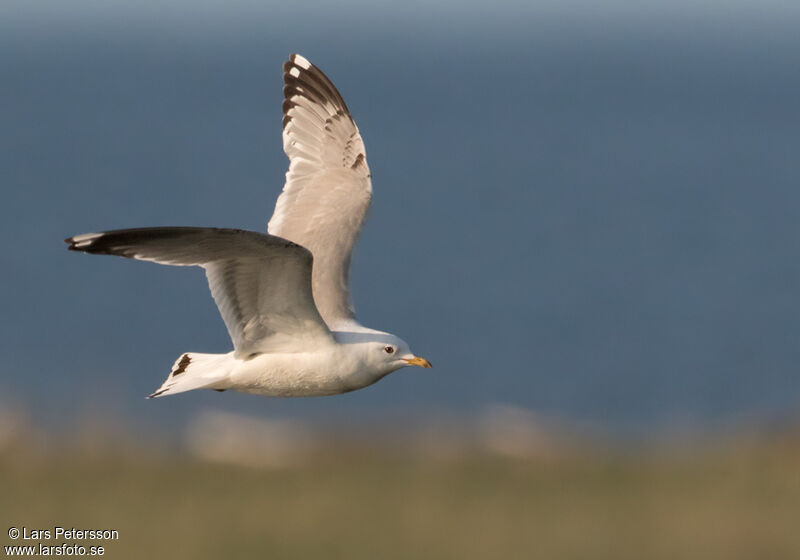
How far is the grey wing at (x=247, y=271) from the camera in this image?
7289 millimetres

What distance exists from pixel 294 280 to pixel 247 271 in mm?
247

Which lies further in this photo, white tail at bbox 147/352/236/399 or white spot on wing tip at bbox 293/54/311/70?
white spot on wing tip at bbox 293/54/311/70

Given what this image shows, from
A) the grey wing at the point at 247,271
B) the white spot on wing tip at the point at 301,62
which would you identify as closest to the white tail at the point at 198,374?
the grey wing at the point at 247,271

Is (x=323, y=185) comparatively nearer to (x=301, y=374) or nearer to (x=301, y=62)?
(x=301, y=62)

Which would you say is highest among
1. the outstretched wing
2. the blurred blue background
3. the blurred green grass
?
the blurred blue background

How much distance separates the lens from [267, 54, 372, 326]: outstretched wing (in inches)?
364

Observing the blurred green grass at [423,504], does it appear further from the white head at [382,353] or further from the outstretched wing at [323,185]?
the outstretched wing at [323,185]

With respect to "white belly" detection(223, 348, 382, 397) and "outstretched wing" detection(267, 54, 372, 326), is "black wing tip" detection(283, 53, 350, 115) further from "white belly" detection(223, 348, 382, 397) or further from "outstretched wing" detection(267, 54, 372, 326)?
"white belly" detection(223, 348, 382, 397)

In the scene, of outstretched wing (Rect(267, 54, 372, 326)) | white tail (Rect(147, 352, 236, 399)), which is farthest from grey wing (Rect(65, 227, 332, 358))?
outstretched wing (Rect(267, 54, 372, 326))

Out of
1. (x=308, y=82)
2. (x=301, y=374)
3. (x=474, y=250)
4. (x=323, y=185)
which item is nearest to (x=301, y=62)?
(x=308, y=82)

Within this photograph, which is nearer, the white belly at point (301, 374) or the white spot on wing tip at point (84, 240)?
the white spot on wing tip at point (84, 240)

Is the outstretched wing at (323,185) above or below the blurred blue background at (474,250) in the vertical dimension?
below

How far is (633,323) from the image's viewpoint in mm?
33781

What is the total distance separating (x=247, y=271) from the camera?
311 inches
